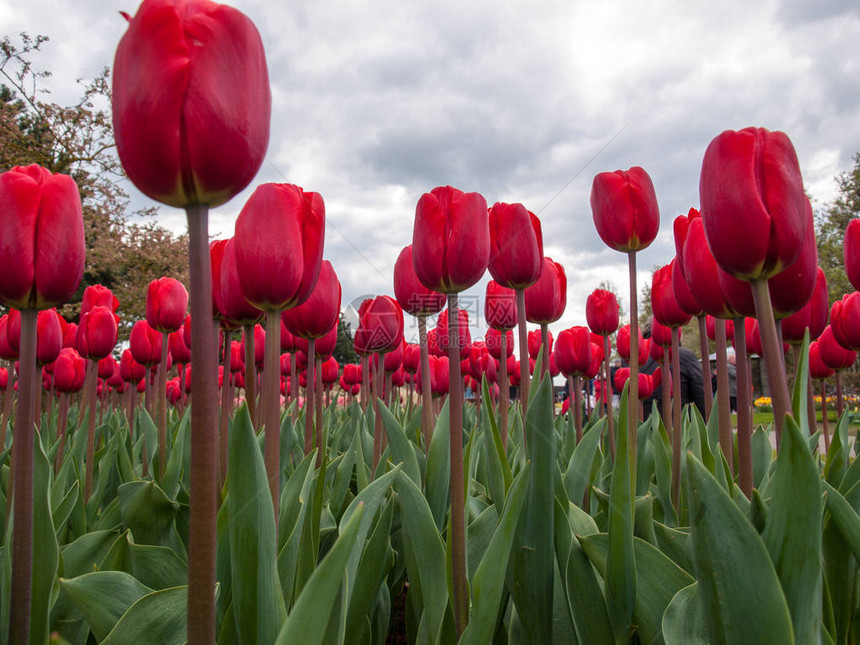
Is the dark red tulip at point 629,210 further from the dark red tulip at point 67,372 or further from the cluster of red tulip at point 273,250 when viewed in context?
the dark red tulip at point 67,372

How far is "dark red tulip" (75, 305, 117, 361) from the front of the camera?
2.25m

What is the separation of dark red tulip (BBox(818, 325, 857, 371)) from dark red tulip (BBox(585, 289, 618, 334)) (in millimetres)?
962

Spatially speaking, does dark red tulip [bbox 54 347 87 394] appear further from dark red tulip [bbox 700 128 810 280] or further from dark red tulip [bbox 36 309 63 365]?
dark red tulip [bbox 700 128 810 280]

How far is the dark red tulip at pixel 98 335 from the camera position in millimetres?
2252

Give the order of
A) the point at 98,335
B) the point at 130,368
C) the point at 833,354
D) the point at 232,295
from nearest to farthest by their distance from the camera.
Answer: the point at 232,295, the point at 98,335, the point at 833,354, the point at 130,368

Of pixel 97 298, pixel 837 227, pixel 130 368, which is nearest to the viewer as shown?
pixel 97 298

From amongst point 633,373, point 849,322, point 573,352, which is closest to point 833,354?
point 849,322

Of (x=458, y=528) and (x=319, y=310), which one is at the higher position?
(x=319, y=310)

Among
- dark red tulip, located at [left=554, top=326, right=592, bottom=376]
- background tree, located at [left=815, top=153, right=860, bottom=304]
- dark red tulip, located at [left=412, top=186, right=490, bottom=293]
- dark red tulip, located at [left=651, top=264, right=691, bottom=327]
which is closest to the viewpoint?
dark red tulip, located at [left=412, top=186, right=490, bottom=293]

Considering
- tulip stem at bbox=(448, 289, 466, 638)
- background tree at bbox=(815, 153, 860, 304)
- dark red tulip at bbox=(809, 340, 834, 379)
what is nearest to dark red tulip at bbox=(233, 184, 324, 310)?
tulip stem at bbox=(448, 289, 466, 638)

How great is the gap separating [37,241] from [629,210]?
154 centimetres

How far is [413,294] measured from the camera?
5.76 feet

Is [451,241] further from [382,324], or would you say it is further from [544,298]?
[382,324]

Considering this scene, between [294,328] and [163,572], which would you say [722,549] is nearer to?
[163,572]
